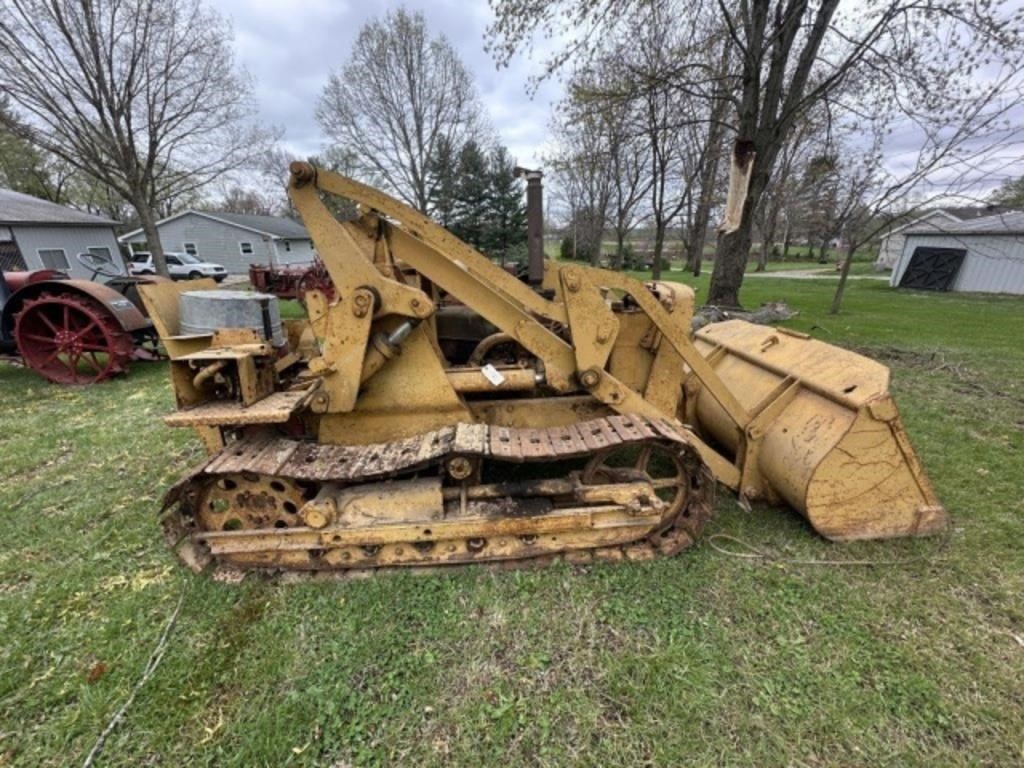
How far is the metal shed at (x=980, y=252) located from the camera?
19.1 metres

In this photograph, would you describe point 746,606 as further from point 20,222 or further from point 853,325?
point 20,222

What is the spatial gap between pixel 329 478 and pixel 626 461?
2336mm

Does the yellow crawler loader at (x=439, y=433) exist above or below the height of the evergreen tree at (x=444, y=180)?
below

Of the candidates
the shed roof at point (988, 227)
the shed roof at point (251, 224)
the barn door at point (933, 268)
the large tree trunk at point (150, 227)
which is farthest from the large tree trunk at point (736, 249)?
the shed roof at point (251, 224)

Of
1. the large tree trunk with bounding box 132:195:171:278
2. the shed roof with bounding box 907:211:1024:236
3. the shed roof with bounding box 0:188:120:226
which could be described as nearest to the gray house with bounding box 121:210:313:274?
the shed roof with bounding box 0:188:120:226

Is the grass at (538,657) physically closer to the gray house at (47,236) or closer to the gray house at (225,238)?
the gray house at (47,236)

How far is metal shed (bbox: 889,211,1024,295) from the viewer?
1909 centimetres

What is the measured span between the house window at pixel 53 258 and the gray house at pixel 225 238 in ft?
48.4

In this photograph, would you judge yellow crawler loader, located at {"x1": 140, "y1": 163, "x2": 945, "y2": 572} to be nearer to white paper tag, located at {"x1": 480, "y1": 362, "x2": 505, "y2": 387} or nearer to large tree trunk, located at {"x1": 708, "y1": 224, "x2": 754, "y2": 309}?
white paper tag, located at {"x1": 480, "y1": 362, "x2": 505, "y2": 387}

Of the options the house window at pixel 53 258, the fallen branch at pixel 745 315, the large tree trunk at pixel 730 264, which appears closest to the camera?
the fallen branch at pixel 745 315

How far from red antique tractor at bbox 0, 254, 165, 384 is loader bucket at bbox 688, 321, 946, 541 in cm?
772

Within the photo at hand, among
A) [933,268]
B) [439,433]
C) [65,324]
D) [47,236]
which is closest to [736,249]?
[439,433]

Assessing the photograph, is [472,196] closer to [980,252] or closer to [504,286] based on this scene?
[980,252]

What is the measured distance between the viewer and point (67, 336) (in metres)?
6.50
